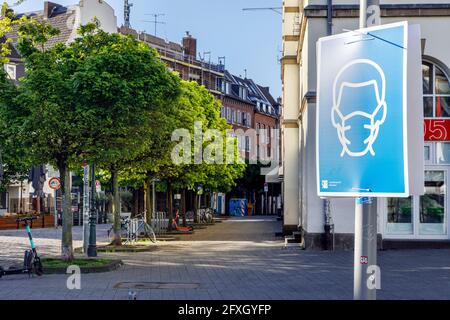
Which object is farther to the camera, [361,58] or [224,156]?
[224,156]

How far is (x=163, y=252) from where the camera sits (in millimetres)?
26094

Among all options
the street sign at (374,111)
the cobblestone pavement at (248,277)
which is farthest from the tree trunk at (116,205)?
the street sign at (374,111)

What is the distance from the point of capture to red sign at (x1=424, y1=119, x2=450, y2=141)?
81.5ft

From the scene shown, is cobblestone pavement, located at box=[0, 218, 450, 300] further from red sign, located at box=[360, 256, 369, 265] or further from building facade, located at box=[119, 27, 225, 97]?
building facade, located at box=[119, 27, 225, 97]

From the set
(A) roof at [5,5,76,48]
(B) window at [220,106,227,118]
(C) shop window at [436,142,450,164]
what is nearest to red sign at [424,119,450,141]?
(C) shop window at [436,142,450,164]

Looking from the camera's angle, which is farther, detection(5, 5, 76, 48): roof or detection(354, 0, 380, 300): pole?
detection(5, 5, 76, 48): roof

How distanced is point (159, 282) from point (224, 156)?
105ft

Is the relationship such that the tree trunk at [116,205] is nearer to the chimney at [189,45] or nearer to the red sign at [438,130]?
the red sign at [438,130]

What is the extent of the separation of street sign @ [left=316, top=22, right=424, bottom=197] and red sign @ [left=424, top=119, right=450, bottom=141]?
16.1 meters

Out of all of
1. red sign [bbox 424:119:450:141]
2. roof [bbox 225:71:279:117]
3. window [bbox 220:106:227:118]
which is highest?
roof [bbox 225:71:279:117]

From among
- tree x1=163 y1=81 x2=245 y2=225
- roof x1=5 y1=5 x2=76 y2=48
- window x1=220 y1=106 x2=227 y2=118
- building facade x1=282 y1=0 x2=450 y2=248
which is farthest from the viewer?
window x1=220 y1=106 x2=227 y2=118

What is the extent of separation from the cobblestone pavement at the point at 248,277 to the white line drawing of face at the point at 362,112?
4861 mm

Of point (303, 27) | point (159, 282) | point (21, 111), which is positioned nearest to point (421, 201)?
point (303, 27)

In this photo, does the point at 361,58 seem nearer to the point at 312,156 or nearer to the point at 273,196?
the point at 312,156
